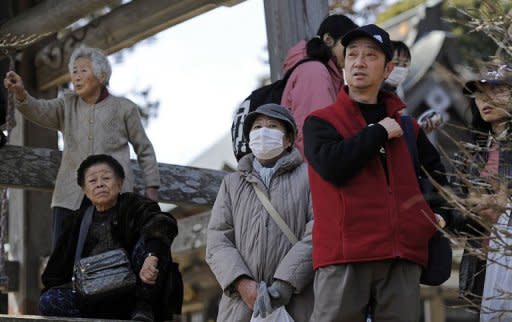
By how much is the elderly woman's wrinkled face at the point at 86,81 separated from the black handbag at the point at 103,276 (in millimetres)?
1348

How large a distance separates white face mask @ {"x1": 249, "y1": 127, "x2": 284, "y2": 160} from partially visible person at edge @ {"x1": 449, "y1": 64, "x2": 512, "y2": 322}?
0.85 metres

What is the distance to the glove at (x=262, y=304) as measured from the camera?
5.61m

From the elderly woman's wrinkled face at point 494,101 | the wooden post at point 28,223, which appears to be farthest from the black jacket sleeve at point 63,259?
the wooden post at point 28,223

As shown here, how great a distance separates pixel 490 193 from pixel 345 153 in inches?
23.9

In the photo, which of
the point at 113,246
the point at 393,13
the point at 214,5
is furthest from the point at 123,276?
the point at 393,13

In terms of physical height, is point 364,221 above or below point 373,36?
below

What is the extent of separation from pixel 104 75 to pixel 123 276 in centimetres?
153

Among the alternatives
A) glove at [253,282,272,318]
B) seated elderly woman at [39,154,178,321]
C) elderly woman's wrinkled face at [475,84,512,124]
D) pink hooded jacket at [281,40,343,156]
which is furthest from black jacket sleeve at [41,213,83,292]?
elderly woman's wrinkled face at [475,84,512,124]

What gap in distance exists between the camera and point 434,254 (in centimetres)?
552

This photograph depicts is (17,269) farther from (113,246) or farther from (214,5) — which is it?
(113,246)

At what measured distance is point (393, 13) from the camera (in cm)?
2555

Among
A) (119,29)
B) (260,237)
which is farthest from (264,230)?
(119,29)

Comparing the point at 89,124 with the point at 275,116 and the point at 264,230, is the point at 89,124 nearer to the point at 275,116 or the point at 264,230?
the point at 275,116

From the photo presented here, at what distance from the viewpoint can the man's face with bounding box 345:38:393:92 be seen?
5555mm
